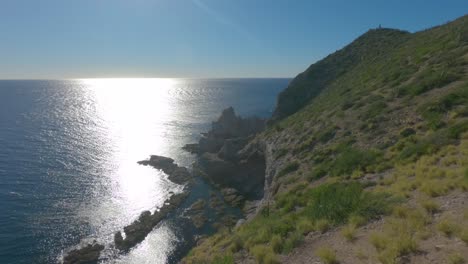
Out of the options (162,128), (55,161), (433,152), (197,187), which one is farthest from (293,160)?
(162,128)

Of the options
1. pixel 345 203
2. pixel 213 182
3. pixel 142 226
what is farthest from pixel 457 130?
pixel 213 182

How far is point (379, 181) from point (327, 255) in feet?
24.3

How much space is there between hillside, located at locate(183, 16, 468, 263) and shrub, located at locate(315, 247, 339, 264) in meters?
0.04

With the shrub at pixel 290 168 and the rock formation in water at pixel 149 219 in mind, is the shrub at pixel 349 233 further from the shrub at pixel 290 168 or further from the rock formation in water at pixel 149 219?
the rock formation in water at pixel 149 219

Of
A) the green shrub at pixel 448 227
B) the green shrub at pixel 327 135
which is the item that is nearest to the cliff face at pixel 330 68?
the green shrub at pixel 327 135

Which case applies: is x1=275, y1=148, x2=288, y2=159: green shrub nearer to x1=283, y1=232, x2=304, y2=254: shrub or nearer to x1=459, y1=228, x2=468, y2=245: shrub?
x1=283, y1=232, x2=304, y2=254: shrub

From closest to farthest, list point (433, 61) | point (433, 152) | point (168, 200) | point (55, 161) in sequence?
point (433, 152) → point (433, 61) → point (168, 200) → point (55, 161)

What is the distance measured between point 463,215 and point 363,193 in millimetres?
4856

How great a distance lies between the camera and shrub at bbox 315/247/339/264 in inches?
401

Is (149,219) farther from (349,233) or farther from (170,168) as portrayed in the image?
(349,233)

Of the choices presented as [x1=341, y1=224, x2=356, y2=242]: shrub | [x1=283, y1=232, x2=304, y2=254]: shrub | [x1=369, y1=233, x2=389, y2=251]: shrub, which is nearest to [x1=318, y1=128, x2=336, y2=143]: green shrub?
[x1=283, y1=232, x2=304, y2=254]: shrub

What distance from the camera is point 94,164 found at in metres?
72.6

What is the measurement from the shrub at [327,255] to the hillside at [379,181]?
0.14 feet

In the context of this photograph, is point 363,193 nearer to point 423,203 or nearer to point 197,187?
point 423,203
